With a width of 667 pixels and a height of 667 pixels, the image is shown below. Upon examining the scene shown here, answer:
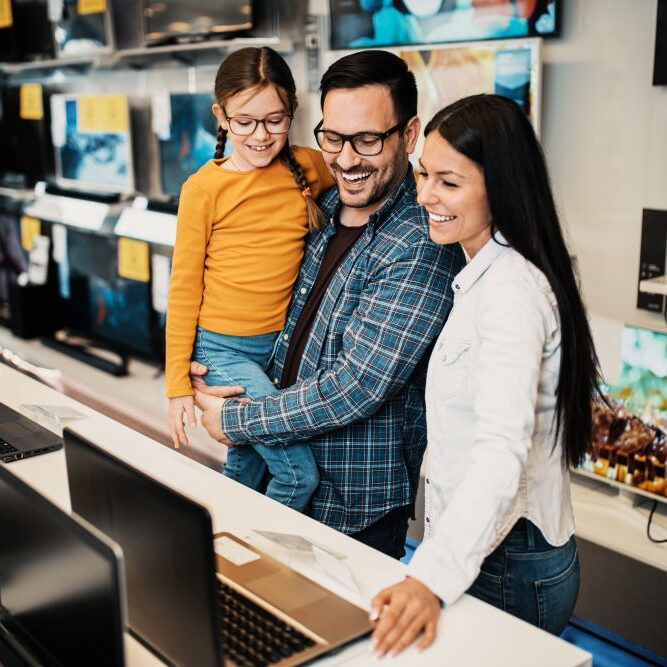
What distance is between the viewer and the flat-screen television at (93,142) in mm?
4352

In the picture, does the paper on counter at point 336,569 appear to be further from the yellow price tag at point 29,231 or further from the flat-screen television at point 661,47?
the yellow price tag at point 29,231

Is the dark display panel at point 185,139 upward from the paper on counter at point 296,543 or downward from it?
upward

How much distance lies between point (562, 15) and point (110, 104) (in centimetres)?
249

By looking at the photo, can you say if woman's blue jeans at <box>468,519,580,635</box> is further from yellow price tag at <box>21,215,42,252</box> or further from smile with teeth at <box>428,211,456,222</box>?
yellow price tag at <box>21,215,42,252</box>

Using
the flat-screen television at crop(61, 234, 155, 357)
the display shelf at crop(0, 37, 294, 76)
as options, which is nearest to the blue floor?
the display shelf at crop(0, 37, 294, 76)

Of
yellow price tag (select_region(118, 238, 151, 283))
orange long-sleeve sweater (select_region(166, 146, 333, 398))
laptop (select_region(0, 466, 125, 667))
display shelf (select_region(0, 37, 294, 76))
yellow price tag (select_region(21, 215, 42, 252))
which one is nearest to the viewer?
laptop (select_region(0, 466, 125, 667))

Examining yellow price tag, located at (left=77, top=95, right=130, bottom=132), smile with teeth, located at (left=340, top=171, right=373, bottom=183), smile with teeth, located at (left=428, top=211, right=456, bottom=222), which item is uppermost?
yellow price tag, located at (left=77, top=95, right=130, bottom=132)

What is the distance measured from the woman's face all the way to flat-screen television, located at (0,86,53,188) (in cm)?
400

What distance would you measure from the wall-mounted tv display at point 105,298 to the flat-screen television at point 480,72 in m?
1.98

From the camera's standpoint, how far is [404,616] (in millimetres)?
1223

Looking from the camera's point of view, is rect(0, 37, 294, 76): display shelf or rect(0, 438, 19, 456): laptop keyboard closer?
rect(0, 438, 19, 456): laptop keyboard

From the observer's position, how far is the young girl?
188cm

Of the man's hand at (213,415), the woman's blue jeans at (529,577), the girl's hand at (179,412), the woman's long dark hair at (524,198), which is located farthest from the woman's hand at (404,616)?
the girl's hand at (179,412)

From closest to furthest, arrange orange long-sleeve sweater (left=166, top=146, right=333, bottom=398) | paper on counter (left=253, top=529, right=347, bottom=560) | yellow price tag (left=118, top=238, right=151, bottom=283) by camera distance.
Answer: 1. paper on counter (left=253, top=529, right=347, bottom=560)
2. orange long-sleeve sweater (left=166, top=146, right=333, bottom=398)
3. yellow price tag (left=118, top=238, right=151, bottom=283)
